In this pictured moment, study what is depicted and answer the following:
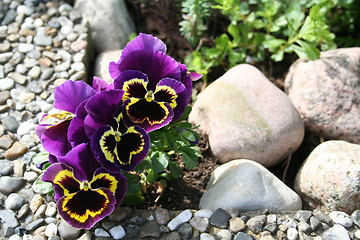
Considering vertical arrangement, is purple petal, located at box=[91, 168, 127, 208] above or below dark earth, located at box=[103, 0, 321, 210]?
above

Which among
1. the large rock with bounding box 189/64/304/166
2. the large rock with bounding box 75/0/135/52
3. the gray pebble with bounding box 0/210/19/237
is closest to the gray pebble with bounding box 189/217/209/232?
the large rock with bounding box 189/64/304/166

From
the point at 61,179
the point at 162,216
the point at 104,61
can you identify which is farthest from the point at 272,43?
the point at 61,179

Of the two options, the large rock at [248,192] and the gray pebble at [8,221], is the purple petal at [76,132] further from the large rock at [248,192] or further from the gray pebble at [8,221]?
the large rock at [248,192]

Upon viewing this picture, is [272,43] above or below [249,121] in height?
above

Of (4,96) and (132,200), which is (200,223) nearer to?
(132,200)

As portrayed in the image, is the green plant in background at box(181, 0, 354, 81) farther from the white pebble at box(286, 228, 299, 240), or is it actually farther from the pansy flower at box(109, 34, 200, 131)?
the white pebble at box(286, 228, 299, 240)
